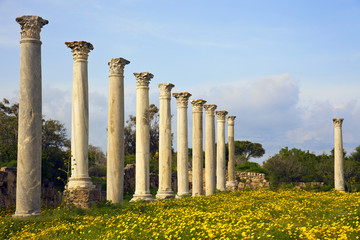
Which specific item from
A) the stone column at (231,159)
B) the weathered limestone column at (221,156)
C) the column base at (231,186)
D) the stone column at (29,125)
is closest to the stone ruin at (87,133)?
the stone column at (29,125)

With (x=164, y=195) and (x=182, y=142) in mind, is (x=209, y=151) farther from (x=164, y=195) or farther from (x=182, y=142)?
(x=164, y=195)

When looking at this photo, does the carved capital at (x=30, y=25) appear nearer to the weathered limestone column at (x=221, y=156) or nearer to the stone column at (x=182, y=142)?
the stone column at (x=182, y=142)

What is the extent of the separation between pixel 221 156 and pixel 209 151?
4.88m

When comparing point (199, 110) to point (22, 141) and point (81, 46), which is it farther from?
point (22, 141)

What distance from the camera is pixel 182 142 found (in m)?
34.9

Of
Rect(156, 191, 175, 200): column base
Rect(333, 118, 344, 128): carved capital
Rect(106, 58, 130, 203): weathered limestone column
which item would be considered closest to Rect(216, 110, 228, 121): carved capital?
Rect(333, 118, 344, 128): carved capital

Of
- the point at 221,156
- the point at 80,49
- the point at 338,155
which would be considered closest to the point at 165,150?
the point at 80,49

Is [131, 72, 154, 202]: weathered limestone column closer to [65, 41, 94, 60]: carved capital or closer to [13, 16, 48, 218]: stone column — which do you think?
[65, 41, 94, 60]: carved capital

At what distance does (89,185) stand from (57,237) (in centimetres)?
681

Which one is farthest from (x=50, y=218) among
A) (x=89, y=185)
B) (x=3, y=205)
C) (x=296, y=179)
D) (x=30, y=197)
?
(x=296, y=179)

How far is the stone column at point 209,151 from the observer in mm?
37906

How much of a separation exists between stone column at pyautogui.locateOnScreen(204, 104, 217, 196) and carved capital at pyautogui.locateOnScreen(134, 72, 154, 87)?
10948 millimetres

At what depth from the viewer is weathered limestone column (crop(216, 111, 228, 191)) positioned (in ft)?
139

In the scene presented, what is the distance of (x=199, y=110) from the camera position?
121ft
